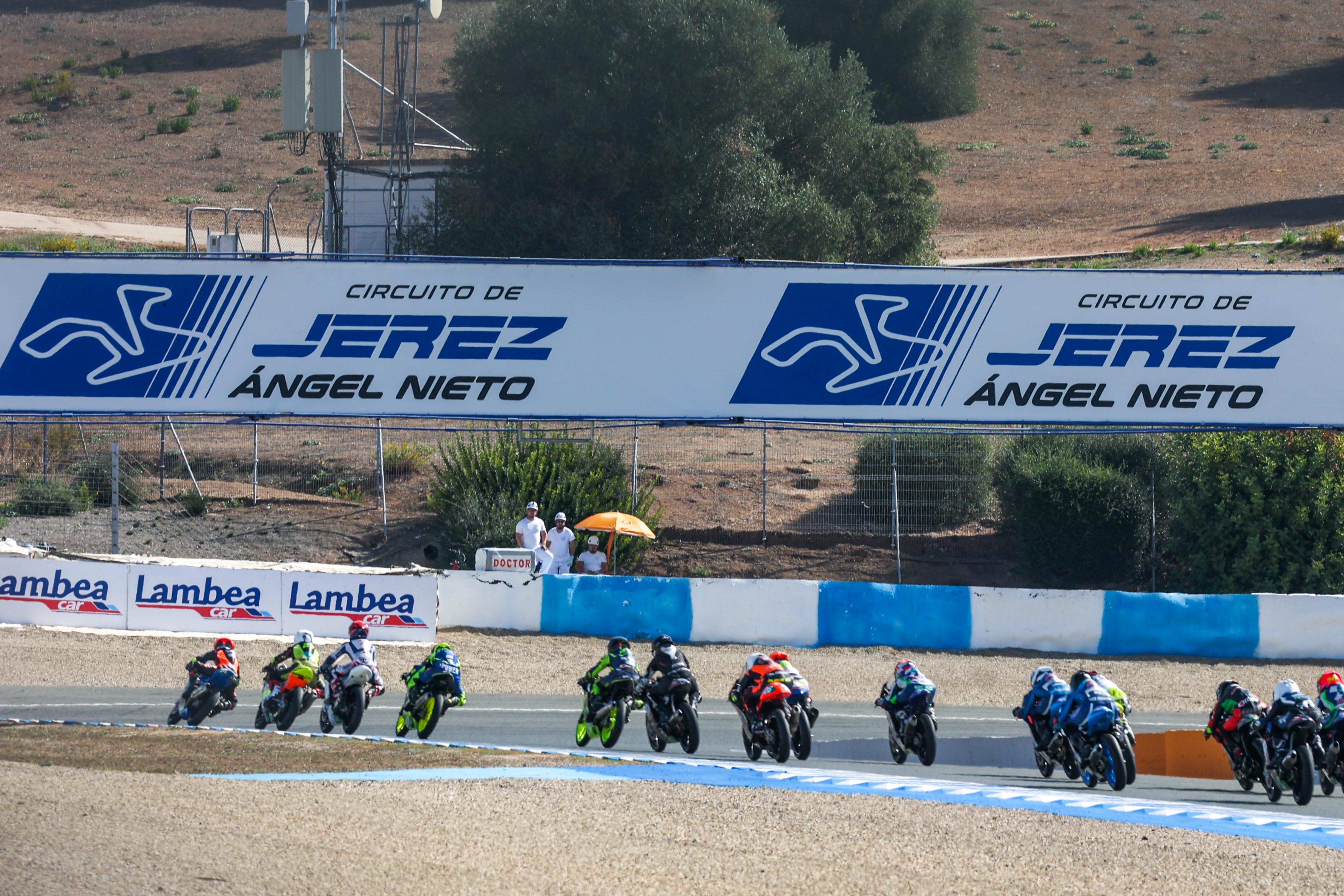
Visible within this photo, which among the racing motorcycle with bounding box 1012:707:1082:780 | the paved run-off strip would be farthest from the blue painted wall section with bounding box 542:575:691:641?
the racing motorcycle with bounding box 1012:707:1082:780

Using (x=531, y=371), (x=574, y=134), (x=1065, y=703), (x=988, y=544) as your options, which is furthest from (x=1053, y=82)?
(x=1065, y=703)

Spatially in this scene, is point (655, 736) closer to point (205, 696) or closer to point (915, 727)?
point (915, 727)

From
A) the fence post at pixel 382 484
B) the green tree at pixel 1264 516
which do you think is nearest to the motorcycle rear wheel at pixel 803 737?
the green tree at pixel 1264 516

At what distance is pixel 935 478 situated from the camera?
2312 centimetres

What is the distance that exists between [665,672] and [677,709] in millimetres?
342

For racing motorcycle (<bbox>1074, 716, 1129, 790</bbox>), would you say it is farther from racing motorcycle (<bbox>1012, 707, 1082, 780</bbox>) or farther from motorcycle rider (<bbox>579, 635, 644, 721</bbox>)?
motorcycle rider (<bbox>579, 635, 644, 721</bbox>)

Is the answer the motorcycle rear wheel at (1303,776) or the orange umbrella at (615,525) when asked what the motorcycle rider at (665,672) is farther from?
the orange umbrella at (615,525)

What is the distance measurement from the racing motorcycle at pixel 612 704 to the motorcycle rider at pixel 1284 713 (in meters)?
4.97

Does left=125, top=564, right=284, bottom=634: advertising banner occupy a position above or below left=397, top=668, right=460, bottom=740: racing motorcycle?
above

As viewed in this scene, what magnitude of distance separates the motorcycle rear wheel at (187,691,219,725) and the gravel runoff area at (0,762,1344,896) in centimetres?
304

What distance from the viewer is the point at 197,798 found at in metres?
9.09

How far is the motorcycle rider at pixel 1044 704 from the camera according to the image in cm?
1128

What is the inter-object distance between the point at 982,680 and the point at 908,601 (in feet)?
6.26

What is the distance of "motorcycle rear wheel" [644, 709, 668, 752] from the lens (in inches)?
472
